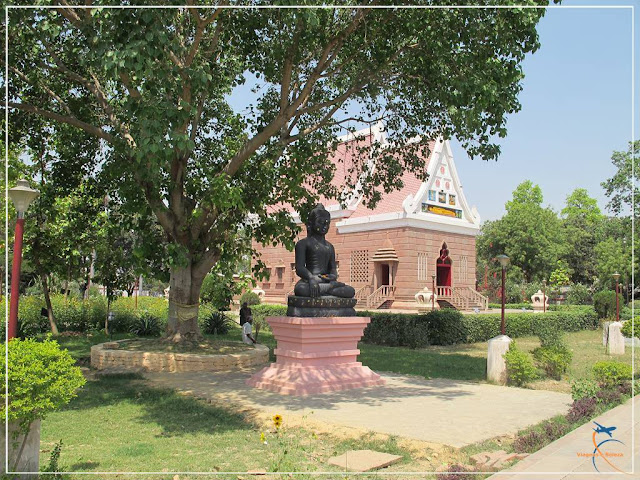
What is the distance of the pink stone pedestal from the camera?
31.3 ft

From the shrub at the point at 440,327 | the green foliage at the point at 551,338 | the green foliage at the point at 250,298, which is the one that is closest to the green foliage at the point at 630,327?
the green foliage at the point at 551,338

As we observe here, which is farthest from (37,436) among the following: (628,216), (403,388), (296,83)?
(628,216)

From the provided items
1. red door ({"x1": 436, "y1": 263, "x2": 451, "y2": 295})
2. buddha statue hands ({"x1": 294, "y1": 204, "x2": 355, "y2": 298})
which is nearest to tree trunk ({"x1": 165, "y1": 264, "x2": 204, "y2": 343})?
buddha statue hands ({"x1": 294, "y1": 204, "x2": 355, "y2": 298})

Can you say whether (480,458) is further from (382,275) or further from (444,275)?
(444,275)

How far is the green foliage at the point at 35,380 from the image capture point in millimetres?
4289

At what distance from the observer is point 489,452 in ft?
18.9

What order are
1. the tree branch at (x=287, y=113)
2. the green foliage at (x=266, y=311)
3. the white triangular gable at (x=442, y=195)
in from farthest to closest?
the white triangular gable at (x=442, y=195) < the green foliage at (x=266, y=311) < the tree branch at (x=287, y=113)

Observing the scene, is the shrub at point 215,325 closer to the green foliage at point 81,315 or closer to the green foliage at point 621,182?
the green foliage at point 81,315

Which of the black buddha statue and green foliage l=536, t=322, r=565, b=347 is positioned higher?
the black buddha statue

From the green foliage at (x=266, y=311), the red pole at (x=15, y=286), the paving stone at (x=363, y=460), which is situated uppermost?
the red pole at (x=15, y=286)

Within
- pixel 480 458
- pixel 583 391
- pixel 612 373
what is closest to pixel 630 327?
pixel 612 373

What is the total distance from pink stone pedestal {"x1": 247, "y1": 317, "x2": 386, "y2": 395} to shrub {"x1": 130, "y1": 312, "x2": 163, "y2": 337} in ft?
35.9

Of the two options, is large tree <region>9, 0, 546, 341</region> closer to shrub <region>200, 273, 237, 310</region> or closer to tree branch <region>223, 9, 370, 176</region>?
tree branch <region>223, 9, 370, 176</region>

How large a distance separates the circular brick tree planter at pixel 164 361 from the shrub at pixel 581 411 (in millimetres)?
7110
